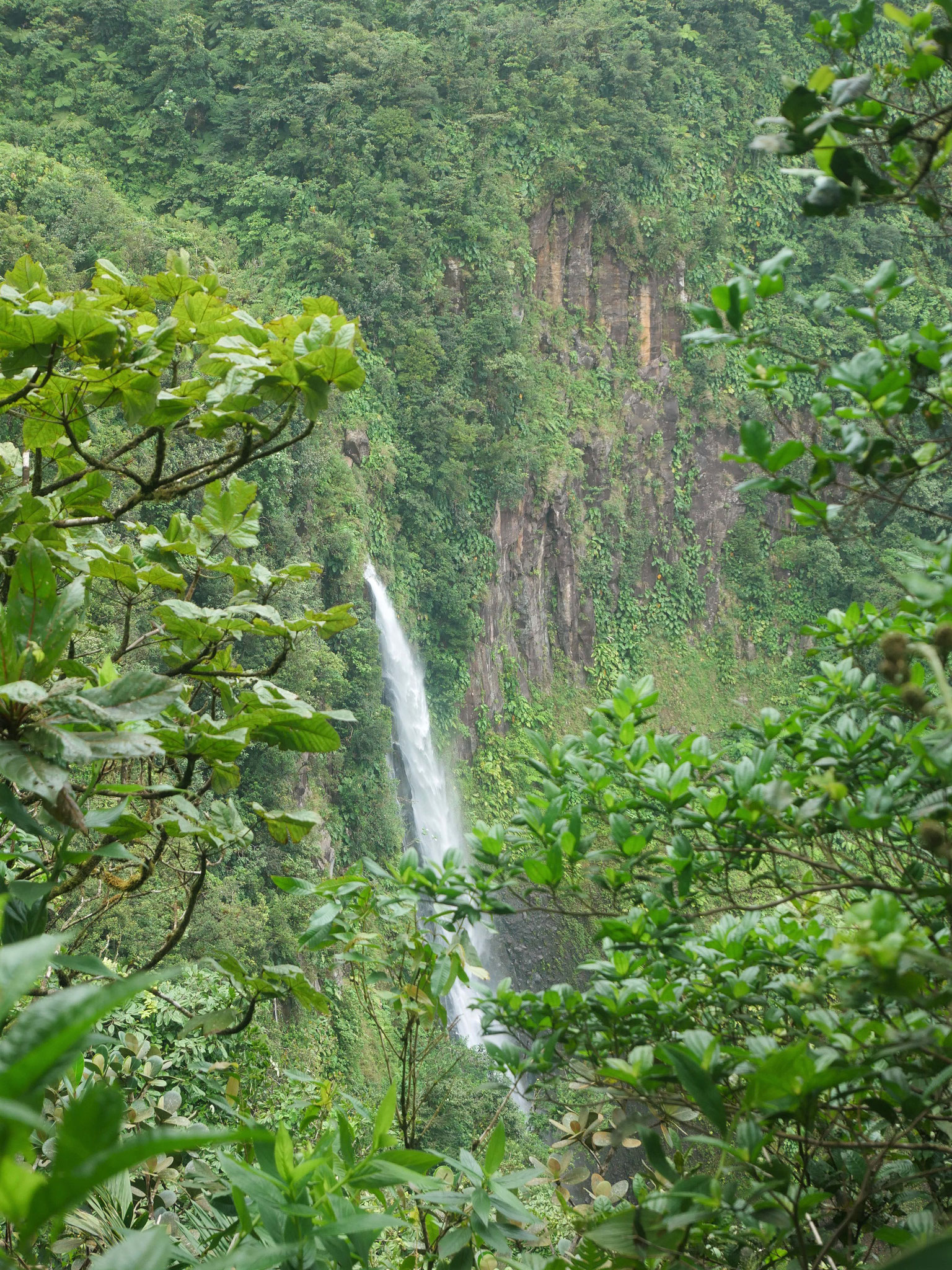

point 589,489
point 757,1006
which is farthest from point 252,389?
point 589,489

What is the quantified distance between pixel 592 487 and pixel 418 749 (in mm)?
5621

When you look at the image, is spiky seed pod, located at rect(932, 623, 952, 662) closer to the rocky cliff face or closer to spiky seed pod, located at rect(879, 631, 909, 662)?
spiky seed pod, located at rect(879, 631, 909, 662)

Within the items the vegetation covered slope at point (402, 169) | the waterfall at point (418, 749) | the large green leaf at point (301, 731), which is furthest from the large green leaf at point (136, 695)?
the waterfall at point (418, 749)

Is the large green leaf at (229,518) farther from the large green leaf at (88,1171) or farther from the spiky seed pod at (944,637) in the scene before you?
the large green leaf at (88,1171)

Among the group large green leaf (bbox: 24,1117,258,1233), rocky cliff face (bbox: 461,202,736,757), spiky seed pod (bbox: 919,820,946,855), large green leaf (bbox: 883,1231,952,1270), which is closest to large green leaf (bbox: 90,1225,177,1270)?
large green leaf (bbox: 24,1117,258,1233)

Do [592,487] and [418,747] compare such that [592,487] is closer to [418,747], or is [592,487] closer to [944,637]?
[418,747]

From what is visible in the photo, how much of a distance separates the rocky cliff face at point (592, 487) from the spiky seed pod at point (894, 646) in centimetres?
1070

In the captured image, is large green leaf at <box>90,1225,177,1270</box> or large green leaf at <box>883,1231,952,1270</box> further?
large green leaf at <box>90,1225,177,1270</box>

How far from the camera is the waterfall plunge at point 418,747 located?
9.29m

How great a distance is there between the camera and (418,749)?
9938 mm

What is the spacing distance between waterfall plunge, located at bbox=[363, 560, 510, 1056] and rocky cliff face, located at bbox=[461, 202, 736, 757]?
105 centimetres

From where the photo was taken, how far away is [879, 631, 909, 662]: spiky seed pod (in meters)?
0.55

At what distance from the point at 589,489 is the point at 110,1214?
1332 cm

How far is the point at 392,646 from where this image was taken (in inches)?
376
